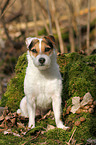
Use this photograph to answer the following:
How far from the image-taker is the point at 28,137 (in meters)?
3.65

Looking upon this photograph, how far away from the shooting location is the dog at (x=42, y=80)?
358 centimetres

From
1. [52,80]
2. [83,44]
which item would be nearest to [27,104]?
[52,80]

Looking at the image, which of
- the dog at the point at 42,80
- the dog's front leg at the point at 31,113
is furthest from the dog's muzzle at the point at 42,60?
the dog's front leg at the point at 31,113

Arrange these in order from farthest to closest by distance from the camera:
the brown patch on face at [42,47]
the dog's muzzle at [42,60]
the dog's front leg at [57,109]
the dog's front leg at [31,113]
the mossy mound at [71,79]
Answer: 1. the mossy mound at [71,79]
2. the dog's front leg at [31,113]
3. the dog's front leg at [57,109]
4. the brown patch on face at [42,47]
5. the dog's muzzle at [42,60]

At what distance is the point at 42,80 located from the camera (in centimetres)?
392

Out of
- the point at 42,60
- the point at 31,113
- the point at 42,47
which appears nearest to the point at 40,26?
the point at 31,113

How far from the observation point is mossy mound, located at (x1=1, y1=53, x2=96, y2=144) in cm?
360

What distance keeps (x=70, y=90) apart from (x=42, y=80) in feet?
2.93

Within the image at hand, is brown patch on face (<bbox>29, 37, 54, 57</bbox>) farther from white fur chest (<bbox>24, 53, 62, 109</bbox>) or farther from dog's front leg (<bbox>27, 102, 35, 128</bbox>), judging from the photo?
dog's front leg (<bbox>27, 102, 35, 128</bbox>)

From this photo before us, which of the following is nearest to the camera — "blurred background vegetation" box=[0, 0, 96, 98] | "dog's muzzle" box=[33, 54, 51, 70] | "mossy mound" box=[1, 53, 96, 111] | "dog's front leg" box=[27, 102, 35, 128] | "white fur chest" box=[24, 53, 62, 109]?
"dog's muzzle" box=[33, 54, 51, 70]

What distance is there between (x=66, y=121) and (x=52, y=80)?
1011 millimetres

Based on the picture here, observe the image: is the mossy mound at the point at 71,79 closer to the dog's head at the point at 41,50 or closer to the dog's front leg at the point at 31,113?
the dog's front leg at the point at 31,113

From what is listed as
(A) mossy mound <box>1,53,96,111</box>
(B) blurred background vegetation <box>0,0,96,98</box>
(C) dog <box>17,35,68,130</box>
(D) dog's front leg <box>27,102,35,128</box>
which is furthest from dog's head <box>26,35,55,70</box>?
(A) mossy mound <box>1,53,96,111</box>

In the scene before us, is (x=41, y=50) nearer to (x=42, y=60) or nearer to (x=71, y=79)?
(x=42, y=60)
